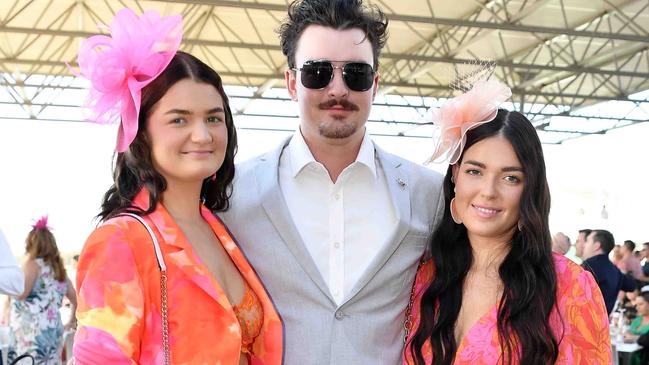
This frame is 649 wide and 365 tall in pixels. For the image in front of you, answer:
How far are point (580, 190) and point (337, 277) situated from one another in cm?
1564

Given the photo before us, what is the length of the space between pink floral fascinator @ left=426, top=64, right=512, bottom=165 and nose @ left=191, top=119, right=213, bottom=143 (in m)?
0.74

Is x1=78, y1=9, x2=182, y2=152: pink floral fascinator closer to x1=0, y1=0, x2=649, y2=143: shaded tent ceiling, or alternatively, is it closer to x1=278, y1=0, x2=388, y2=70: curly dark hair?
x1=278, y1=0, x2=388, y2=70: curly dark hair

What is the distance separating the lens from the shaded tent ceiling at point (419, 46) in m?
10.5

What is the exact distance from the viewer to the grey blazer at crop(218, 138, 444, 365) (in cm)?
210

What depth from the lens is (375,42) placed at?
2.48 m

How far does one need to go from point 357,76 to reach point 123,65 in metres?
0.85

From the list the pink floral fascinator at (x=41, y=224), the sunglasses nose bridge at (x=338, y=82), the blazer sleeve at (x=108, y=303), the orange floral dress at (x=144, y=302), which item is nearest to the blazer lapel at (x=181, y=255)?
the orange floral dress at (x=144, y=302)

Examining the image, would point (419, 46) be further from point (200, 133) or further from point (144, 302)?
point (144, 302)

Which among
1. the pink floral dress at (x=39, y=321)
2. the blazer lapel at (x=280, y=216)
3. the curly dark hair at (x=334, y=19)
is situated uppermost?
A: the curly dark hair at (x=334, y=19)

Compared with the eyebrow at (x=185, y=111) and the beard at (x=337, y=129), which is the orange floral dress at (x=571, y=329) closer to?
the beard at (x=337, y=129)

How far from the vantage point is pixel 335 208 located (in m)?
2.28

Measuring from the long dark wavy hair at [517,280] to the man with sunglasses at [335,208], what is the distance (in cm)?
11

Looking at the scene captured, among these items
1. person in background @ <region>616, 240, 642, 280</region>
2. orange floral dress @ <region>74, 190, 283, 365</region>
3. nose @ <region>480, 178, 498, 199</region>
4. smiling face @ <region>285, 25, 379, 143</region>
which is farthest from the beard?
person in background @ <region>616, 240, 642, 280</region>

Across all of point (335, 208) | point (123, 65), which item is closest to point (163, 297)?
point (123, 65)
